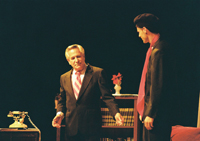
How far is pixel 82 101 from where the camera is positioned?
11.0 ft

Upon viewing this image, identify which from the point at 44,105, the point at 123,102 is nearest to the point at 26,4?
the point at 44,105

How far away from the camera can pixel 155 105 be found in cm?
251

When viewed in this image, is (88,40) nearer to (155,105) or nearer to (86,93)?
(86,93)

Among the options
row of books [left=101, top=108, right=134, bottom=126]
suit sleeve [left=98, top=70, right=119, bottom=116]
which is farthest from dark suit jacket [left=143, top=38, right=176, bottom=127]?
row of books [left=101, top=108, right=134, bottom=126]

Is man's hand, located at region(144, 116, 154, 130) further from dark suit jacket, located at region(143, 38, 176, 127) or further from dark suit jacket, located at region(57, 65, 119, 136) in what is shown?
dark suit jacket, located at region(57, 65, 119, 136)

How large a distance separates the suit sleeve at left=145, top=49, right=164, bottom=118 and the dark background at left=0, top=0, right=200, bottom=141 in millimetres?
3152

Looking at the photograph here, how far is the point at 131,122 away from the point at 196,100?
120cm

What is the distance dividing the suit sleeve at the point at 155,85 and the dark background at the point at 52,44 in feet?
10.3

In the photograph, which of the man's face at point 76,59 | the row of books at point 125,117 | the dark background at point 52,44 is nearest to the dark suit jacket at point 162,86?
the man's face at point 76,59

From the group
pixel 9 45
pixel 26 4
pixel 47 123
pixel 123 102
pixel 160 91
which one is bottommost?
pixel 47 123

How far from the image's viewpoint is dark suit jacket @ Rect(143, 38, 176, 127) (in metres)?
2.51

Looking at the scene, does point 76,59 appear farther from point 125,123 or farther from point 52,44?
point 52,44

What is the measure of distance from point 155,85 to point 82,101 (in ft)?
3.51

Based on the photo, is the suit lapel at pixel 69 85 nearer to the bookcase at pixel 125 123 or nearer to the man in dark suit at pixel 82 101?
the man in dark suit at pixel 82 101
